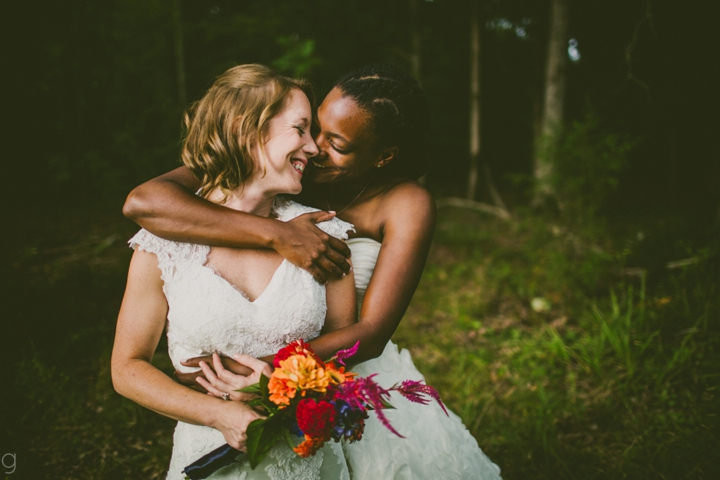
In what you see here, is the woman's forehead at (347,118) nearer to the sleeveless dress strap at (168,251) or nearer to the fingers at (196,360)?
the sleeveless dress strap at (168,251)

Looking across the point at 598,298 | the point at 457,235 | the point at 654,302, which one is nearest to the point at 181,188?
the point at 654,302

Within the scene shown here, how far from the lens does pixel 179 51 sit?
222 inches

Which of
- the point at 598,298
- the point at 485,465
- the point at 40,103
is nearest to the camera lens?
the point at 485,465

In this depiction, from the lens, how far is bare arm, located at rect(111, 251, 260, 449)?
1414mm

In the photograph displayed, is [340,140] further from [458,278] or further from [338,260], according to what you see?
[458,278]

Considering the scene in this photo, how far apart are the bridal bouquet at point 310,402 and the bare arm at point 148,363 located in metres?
0.16

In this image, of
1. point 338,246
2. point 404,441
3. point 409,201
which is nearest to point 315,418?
point 338,246

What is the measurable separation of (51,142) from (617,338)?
4.81 m

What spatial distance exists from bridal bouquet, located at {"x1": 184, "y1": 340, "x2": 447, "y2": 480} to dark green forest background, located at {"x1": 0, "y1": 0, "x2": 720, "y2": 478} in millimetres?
1655

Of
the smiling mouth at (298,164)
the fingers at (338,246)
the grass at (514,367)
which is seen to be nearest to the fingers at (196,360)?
the fingers at (338,246)

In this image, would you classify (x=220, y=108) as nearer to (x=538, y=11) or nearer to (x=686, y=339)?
(x=686, y=339)

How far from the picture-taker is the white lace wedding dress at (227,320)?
57.9 inches

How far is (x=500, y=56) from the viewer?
10.4 meters

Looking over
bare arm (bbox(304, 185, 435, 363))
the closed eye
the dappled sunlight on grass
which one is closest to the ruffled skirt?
bare arm (bbox(304, 185, 435, 363))
